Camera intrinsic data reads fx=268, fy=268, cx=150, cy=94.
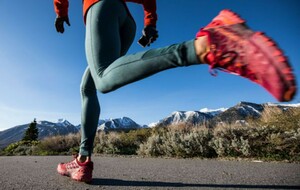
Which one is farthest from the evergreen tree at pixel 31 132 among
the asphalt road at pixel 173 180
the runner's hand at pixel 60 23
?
the runner's hand at pixel 60 23

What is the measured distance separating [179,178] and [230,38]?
1.78 m

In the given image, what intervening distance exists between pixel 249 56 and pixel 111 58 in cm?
99

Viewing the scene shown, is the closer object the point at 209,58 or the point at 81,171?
the point at 209,58

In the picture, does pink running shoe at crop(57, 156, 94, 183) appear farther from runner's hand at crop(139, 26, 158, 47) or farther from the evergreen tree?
the evergreen tree

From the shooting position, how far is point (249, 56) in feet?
3.94

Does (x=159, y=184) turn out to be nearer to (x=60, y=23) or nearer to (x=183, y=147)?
(x=60, y=23)

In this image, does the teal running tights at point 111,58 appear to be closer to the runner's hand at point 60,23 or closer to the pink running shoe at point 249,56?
the pink running shoe at point 249,56

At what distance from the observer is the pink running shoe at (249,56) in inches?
44.0

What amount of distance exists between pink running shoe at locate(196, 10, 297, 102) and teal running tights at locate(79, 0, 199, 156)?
11cm

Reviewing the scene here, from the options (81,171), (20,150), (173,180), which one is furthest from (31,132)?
(173,180)

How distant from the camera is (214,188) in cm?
226

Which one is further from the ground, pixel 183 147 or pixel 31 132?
pixel 31 132

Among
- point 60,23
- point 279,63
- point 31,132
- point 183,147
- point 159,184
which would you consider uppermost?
point 31,132

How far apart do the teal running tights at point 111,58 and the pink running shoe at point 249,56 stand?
0.11m
